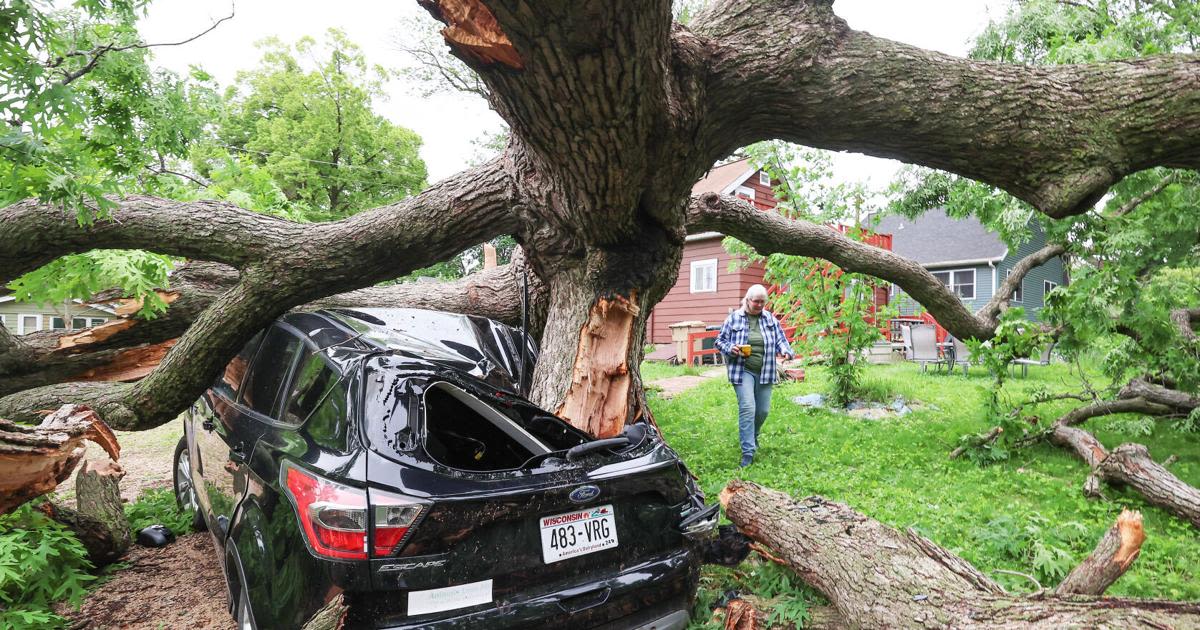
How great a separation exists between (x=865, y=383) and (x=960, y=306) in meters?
2.94

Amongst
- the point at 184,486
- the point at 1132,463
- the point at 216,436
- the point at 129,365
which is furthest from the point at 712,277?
the point at 216,436

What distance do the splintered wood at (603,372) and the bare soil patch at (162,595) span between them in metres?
2.27

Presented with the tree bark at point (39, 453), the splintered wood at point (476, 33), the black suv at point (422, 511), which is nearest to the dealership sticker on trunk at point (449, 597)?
the black suv at point (422, 511)

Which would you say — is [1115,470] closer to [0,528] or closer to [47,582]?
[47,582]

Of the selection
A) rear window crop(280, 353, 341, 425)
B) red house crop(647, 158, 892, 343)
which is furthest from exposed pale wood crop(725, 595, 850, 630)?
red house crop(647, 158, 892, 343)

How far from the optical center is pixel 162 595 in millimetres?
3588

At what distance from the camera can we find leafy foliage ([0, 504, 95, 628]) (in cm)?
305

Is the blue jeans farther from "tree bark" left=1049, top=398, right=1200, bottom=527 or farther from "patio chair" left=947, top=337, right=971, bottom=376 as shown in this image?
"patio chair" left=947, top=337, right=971, bottom=376

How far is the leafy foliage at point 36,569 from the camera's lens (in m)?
3.05

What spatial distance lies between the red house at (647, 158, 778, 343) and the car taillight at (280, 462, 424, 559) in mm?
15535

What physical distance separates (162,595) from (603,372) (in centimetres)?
296

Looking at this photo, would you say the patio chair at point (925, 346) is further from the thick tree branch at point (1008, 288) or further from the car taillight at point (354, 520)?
the car taillight at point (354, 520)

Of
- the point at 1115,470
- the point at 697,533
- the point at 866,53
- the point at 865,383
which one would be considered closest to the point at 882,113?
the point at 866,53

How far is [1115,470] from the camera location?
4.82 metres
